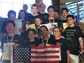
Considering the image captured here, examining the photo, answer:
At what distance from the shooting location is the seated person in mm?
2857

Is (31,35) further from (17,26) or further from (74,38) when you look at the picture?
(74,38)

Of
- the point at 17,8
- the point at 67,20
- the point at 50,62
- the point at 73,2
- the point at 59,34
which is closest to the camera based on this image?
the point at 50,62

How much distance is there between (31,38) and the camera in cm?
292

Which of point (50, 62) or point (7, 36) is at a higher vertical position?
point (7, 36)

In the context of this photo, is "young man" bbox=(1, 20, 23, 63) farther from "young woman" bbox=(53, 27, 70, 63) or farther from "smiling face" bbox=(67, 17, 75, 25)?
"smiling face" bbox=(67, 17, 75, 25)

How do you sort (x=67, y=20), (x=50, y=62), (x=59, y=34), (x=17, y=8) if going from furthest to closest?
1. (x=17, y=8)
2. (x=67, y=20)
3. (x=59, y=34)
4. (x=50, y=62)

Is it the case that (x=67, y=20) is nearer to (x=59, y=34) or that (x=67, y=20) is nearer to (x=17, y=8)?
(x=59, y=34)

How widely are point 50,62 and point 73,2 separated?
399cm

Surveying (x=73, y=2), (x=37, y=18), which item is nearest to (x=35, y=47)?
(x=37, y=18)

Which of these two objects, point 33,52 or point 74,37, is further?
point 74,37

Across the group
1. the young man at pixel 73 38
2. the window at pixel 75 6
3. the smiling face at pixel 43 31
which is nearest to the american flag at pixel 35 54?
the smiling face at pixel 43 31

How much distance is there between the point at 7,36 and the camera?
9.98ft

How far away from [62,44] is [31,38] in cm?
75

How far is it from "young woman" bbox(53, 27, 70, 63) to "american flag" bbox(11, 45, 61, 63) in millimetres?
106
